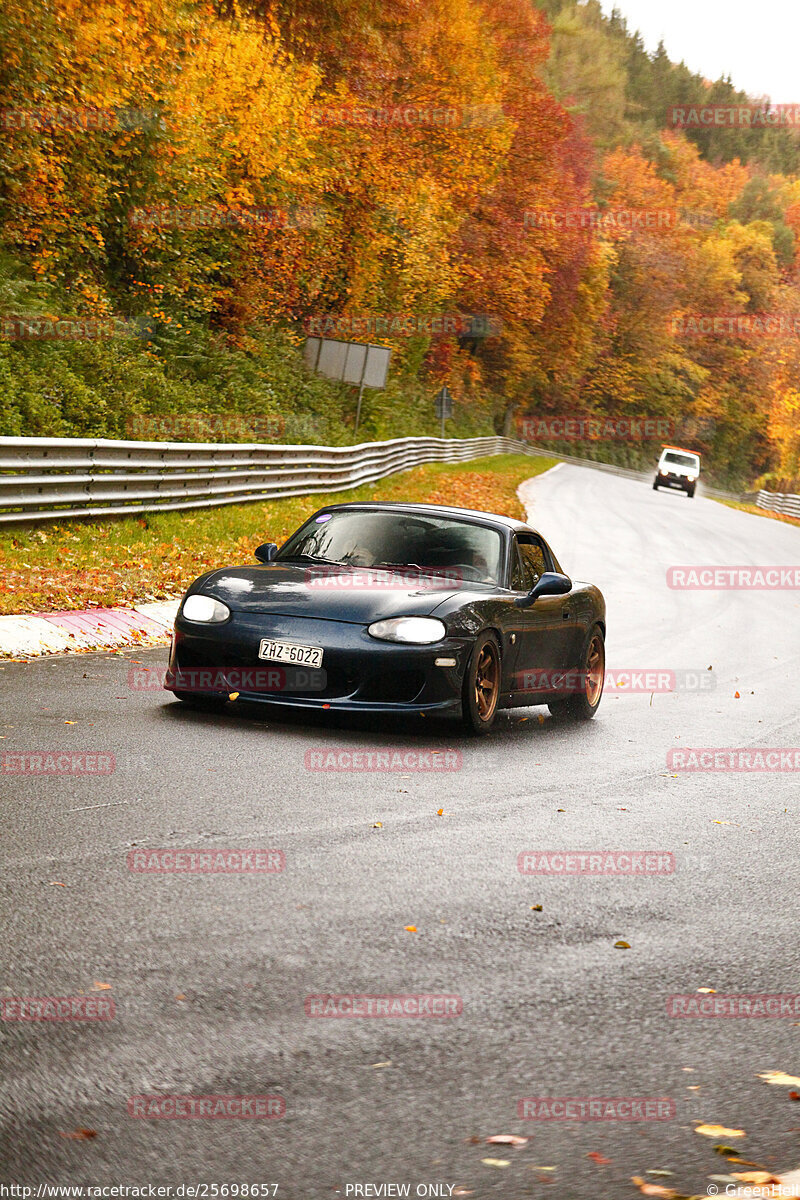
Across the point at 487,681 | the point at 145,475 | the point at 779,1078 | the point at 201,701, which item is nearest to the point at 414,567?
the point at 487,681

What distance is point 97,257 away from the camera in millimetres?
29031

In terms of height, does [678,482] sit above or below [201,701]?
below

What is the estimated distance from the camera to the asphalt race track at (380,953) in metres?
3.24

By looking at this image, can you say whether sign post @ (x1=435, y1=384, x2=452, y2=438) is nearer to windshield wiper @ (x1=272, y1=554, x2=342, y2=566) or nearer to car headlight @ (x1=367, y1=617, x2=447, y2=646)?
windshield wiper @ (x1=272, y1=554, x2=342, y2=566)

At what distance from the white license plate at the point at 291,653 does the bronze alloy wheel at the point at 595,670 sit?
2.88m

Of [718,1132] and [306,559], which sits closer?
[718,1132]

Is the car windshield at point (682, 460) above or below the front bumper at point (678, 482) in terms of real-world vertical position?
above

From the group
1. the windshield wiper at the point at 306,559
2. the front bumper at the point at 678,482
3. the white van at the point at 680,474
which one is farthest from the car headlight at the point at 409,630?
the front bumper at the point at 678,482

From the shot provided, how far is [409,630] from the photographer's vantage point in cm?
870

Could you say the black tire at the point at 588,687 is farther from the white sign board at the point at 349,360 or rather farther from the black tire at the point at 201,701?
the white sign board at the point at 349,360

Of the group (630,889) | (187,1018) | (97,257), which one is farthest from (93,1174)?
(97,257)

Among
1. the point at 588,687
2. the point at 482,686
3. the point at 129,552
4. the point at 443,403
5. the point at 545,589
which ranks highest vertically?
the point at 545,589

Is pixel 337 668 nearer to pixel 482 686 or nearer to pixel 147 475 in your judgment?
pixel 482 686

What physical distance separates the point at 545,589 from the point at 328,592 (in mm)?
1564
